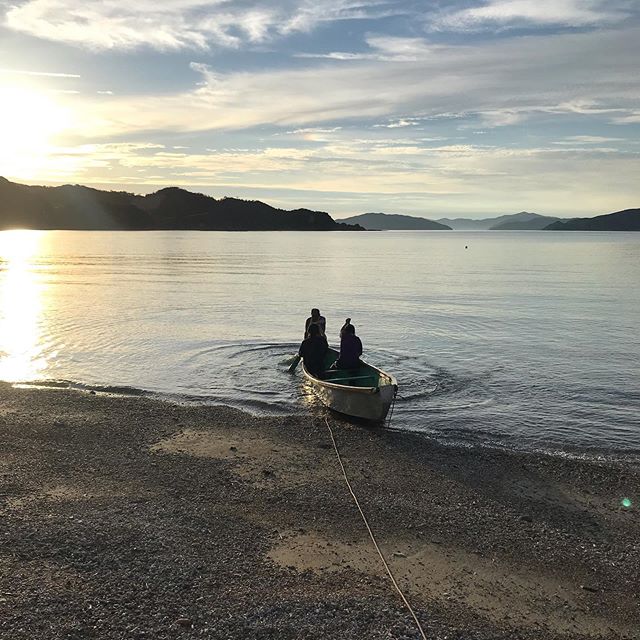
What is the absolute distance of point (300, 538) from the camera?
955 centimetres

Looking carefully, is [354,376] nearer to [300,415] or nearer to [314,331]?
[314,331]

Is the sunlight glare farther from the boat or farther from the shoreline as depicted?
the boat

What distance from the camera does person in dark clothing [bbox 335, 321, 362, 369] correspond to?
19.0 meters

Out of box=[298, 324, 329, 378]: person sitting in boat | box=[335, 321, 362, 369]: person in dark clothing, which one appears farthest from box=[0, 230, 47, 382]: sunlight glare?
box=[335, 321, 362, 369]: person in dark clothing

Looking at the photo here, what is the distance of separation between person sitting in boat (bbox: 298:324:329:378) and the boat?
0.51 metres

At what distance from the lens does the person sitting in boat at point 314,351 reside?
19953 mm

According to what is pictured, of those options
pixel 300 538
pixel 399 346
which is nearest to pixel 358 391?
pixel 300 538

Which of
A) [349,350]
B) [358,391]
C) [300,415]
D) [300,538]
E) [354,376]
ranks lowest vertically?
[300,415]

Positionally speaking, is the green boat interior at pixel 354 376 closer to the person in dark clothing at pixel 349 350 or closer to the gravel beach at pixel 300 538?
the person in dark clothing at pixel 349 350

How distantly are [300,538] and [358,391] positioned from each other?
6.42 meters

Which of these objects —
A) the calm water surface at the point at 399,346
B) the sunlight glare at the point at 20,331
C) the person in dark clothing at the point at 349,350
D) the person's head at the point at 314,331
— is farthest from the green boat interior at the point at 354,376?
the sunlight glare at the point at 20,331

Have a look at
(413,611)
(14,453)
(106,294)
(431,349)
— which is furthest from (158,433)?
(106,294)

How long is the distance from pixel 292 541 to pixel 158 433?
261 inches

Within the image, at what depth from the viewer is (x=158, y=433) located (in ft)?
49.0
